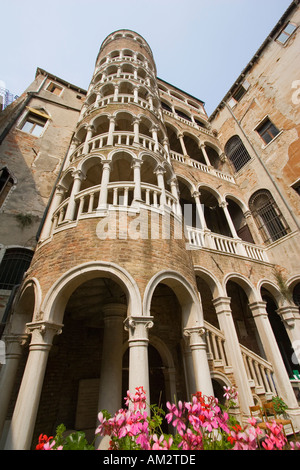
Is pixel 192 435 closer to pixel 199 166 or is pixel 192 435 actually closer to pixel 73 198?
pixel 73 198

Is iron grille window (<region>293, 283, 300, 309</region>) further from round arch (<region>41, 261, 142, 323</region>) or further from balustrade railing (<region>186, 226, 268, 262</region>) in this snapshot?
round arch (<region>41, 261, 142, 323</region>)

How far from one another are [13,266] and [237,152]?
14.8 metres

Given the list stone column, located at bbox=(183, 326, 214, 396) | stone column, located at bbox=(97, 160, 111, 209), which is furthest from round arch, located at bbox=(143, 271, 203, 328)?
stone column, located at bbox=(97, 160, 111, 209)

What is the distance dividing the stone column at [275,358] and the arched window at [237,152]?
31.6 ft

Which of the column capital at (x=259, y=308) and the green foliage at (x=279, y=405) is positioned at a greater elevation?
the column capital at (x=259, y=308)

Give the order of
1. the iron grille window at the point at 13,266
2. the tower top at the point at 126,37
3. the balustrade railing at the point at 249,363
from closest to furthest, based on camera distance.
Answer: the balustrade railing at the point at 249,363
the iron grille window at the point at 13,266
the tower top at the point at 126,37

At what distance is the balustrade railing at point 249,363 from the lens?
610 centimetres

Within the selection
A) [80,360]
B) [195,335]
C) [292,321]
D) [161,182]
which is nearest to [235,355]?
[195,335]

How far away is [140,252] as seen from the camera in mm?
4914

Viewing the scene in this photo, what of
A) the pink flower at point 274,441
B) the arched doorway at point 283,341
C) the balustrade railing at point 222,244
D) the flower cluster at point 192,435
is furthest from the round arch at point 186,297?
the arched doorway at point 283,341

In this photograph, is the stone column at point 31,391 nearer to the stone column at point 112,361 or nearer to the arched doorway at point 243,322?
the stone column at point 112,361

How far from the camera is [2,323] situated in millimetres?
6402

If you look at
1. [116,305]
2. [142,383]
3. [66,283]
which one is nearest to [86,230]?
[66,283]
